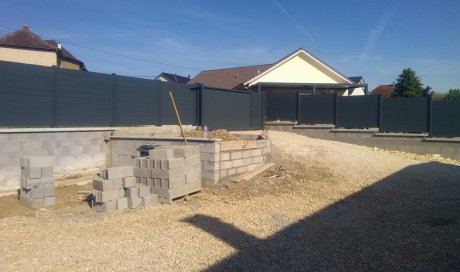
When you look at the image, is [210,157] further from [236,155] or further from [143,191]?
[143,191]

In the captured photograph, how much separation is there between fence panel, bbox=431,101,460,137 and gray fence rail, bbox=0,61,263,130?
816 cm

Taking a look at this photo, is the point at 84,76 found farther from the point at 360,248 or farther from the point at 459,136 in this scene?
the point at 459,136

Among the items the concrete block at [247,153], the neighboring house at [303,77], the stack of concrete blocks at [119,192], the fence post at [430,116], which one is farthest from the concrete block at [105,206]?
the neighboring house at [303,77]

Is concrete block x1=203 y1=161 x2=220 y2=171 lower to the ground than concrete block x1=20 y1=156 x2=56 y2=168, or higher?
lower

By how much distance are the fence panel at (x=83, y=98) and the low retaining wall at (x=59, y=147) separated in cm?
30

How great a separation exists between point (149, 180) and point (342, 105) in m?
10.8

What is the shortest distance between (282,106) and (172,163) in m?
10.9

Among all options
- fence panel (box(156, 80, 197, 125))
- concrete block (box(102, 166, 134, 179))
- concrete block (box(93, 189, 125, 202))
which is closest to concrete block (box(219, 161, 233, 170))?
concrete block (box(102, 166, 134, 179))

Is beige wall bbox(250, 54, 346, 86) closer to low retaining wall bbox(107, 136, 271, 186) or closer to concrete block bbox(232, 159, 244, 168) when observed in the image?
low retaining wall bbox(107, 136, 271, 186)

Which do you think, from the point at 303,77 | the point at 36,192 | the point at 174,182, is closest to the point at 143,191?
the point at 174,182

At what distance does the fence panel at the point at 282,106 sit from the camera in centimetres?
1686

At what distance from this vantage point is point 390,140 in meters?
14.2

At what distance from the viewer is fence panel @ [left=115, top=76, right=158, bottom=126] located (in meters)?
10.4

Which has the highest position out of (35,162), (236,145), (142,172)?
(236,145)
